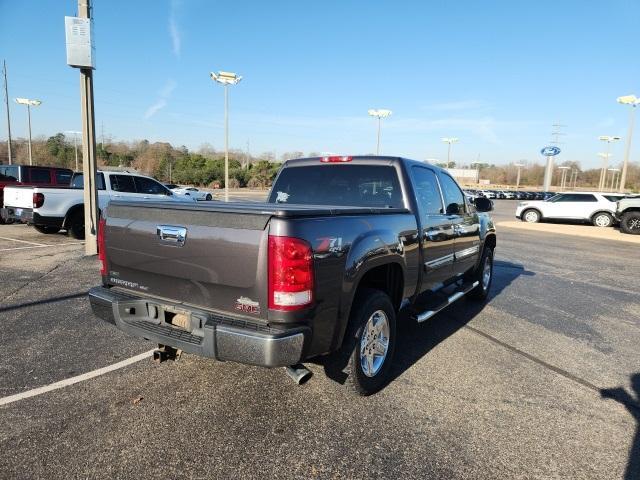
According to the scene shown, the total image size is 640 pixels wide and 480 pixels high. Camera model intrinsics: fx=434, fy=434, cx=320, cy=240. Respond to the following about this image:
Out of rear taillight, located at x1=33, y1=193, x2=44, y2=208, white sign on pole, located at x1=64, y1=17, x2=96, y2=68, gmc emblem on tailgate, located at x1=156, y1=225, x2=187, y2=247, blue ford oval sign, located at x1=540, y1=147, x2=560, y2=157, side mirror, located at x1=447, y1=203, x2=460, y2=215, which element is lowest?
rear taillight, located at x1=33, y1=193, x2=44, y2=208

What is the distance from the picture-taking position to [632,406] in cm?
349

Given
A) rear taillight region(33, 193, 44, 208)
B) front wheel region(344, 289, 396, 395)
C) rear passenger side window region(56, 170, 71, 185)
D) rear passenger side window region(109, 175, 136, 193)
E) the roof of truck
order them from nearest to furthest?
front wheel region(344, 289, 396, 395)
the roof of truck
rear taillight region(33, 193, 44, 208)
rear passenger side window region(109, 175, 136, 193)
rear passenger side window region(56, 170, 71, 185)

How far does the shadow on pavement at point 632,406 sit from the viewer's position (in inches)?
104

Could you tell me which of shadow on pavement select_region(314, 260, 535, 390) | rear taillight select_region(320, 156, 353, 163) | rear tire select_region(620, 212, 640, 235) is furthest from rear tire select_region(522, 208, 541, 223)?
rear taillight select_region(320, 156, 353, 163)

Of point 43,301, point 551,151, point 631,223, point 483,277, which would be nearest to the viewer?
point 43,301

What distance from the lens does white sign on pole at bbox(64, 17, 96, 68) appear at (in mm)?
8391

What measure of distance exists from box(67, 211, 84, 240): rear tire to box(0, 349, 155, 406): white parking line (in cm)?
855

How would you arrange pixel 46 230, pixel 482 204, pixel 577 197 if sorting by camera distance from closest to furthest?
pixel 482 204
pixel 46 230
pixel 577 197

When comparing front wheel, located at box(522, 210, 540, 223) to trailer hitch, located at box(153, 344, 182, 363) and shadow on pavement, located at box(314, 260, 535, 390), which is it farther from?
trailer hitch, located at box(153, 344, 182, 363)

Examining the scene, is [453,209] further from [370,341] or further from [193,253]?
[193,253]

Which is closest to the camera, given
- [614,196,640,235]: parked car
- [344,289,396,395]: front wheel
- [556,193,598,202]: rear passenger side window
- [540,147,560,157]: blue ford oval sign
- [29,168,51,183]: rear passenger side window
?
[344,289,396,395]: front wheel

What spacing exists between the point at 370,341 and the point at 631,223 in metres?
19.1

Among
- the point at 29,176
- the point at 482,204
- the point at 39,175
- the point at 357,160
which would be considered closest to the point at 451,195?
the point at 482,204

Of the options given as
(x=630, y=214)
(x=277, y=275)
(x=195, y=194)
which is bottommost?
(x=195, y=194)
